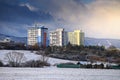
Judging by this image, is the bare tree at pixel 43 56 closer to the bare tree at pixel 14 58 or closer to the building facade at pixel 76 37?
the bare tree at pixel 14 58

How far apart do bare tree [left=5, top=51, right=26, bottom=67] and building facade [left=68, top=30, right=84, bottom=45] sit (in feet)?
4.80

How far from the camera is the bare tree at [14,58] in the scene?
609 inches

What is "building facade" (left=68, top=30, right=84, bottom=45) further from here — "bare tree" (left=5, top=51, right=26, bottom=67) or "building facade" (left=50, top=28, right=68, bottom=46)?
"bare tree" (left=5, top=51, right=26, bottom=67)

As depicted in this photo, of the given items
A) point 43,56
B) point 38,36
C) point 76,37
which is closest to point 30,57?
point 43,56

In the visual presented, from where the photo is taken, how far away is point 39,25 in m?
Result: 15.7

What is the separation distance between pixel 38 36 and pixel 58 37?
23.7 inches

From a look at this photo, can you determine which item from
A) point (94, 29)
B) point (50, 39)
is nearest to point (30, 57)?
point (50, 39)

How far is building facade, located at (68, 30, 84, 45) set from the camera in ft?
51.4

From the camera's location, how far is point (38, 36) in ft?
50.9

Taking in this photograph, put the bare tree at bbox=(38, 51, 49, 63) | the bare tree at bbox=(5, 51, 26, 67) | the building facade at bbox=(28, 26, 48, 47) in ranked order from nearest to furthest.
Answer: the building facade at bbox=(28, 26, 48, 47), the bare tree at bbox=(5, 51, 26, 67), the bare tree at bbox=(38, 51, 49, 63)

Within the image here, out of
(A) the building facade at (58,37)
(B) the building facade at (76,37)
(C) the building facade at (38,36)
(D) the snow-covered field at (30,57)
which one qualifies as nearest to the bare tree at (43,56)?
(D) the snow-covered field at (30,57)

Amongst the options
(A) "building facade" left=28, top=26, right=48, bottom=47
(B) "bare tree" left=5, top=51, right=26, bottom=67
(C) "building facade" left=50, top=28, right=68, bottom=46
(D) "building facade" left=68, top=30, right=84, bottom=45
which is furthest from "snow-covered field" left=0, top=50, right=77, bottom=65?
(D) "building facade" left=68, top=30, right=84, bottom=45

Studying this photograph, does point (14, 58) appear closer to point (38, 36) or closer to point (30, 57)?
point (30, 57)

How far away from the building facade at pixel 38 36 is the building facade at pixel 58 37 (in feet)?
0.56
